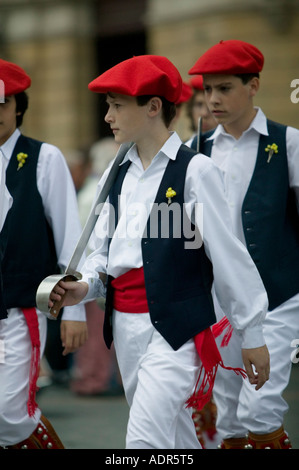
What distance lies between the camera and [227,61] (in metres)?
4.69

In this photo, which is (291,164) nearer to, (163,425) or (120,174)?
(120,174)

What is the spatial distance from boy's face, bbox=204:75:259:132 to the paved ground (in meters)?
2.07

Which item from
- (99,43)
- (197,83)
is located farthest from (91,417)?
(99,43)

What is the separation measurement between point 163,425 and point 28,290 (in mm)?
1322

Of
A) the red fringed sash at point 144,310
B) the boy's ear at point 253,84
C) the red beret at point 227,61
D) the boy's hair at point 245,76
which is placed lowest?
the red fringed sash at point 144,310

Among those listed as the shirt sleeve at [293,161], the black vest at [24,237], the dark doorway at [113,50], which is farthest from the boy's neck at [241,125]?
the dark doorway at [113,50]

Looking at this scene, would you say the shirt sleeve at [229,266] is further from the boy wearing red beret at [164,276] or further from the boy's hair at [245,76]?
the boy's hair at [245,76]

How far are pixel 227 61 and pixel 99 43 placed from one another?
1230 centimetres

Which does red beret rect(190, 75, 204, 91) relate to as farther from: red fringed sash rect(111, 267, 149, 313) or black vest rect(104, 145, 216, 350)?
red fringed sash rect(111, 267, 149, 313)

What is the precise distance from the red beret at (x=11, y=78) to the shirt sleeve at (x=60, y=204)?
1.06ft

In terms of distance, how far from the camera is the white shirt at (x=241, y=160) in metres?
4.66

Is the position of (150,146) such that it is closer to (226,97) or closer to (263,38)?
(226,97)

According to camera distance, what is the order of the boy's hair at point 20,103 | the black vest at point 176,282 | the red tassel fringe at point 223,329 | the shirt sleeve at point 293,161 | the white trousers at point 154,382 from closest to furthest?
the white trousers at point 154,382 → the black vest at point 176,282 → the red tassel fringe at point 223,329 → the shirt sleeve at point 293,161 → the boy's hair at point 20,103

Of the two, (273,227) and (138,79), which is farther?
(273,227)
